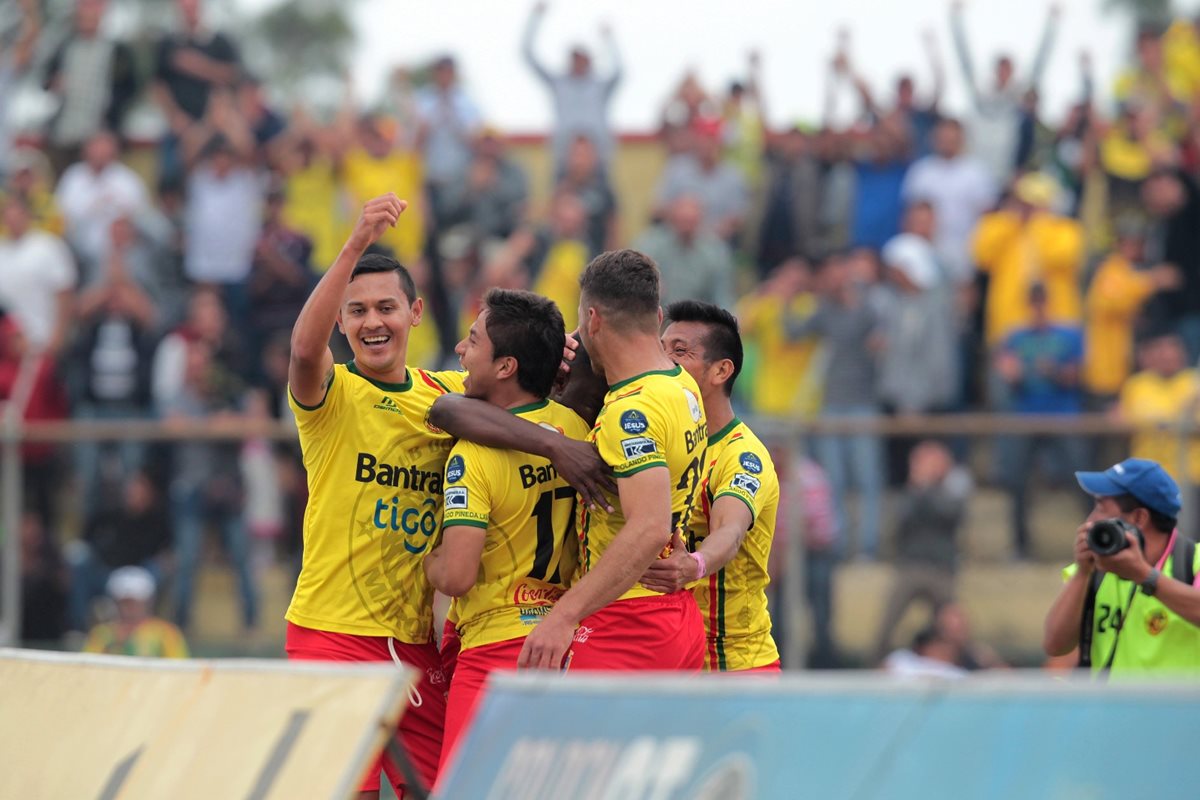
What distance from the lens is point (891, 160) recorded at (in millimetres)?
14852

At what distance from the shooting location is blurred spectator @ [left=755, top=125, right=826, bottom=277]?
1503 cm

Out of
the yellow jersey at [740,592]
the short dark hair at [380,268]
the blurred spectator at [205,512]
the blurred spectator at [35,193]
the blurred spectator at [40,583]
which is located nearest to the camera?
the short dark hair at [380,268]

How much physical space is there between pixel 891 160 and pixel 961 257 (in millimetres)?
1070

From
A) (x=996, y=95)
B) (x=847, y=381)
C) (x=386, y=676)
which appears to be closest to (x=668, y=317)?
(x=386, y=676)

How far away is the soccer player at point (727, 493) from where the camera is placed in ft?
21.2

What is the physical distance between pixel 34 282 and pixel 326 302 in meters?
9.62

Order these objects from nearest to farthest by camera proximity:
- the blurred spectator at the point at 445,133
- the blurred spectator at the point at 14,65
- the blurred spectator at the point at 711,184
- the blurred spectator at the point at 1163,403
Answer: the blurred spectator at the point at 1163,403
the blurred spectator at the point at 711,184
the blurred spectator at the point at 445,133
the blurred spectator at the point at 14,65

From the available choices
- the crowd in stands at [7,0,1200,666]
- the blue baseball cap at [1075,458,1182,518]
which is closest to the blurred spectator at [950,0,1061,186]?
the crowd in stands at [7,0,1200,666]

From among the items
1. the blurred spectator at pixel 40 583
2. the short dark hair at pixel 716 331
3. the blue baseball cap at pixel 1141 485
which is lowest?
the blurred spectator at pixel 40 583

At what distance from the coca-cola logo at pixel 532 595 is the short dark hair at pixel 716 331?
3.78 feet

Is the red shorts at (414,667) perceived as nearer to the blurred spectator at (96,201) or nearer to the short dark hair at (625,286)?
the short dark hair at (625,286)

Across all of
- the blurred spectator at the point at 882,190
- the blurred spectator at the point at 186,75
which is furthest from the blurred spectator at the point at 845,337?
the blurred spectator at the point at 186,75

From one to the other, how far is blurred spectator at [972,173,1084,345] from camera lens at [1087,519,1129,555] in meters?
7.12

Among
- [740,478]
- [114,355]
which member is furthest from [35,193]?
[740,478]
